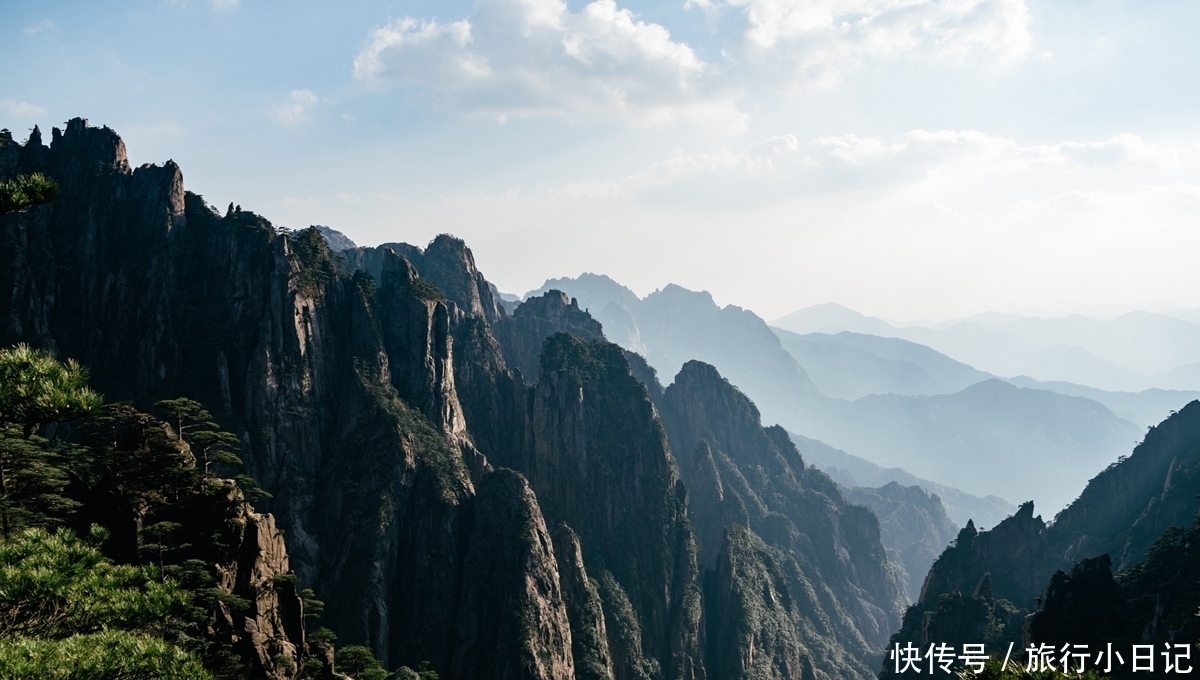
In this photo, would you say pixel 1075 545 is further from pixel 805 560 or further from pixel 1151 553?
pixel 805 560

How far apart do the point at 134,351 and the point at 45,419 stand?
80.9 m

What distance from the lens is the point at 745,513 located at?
575ft

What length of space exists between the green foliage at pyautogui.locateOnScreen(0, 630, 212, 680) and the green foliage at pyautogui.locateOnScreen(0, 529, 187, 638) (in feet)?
6.83

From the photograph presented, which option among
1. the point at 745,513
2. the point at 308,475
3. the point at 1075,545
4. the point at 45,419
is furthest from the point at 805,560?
the point at 45,419

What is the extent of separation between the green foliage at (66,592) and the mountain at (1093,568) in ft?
242

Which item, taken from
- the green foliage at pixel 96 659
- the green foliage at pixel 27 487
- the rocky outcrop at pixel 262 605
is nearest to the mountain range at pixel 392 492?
the rocky outcrop at pixel 262 605

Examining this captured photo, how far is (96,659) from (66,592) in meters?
4.66

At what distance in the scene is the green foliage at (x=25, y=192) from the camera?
778 inches

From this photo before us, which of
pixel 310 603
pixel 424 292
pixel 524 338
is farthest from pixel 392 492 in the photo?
pixel 524 338

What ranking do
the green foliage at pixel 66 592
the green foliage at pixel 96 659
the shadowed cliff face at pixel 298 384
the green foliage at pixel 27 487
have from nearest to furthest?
the green foliage at pixel 96 659 < the green foliage at pixel 66 592 < the green foliage at pixel 27 487 < the shadowed cliff face at pixel 298 384

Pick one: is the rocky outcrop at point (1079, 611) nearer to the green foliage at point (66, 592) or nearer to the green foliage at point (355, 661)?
the green foliage at point (355, 661)

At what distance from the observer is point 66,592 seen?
22062mm

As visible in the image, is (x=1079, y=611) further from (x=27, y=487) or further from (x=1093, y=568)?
(x=27, y=487)

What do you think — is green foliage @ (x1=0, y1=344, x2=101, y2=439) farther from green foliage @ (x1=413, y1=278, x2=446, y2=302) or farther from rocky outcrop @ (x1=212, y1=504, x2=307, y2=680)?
green foliage @ (x1=413, y1=278, x2=446, y2=302)
